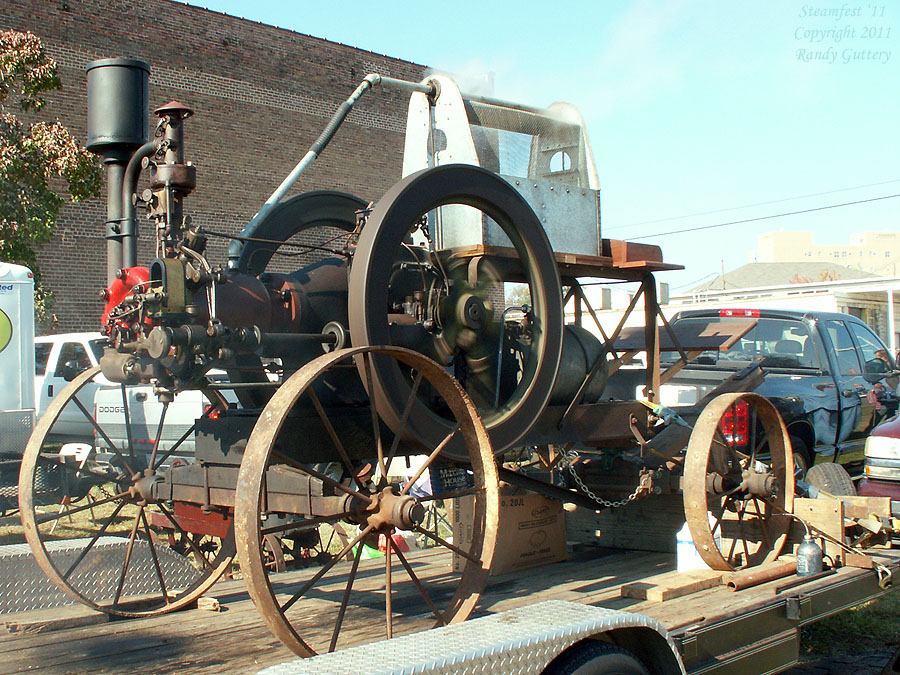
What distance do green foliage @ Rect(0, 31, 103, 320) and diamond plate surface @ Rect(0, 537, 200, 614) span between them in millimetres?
7523

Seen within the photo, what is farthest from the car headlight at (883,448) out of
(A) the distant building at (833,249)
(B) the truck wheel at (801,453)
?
(A) the distant building at (833,249)

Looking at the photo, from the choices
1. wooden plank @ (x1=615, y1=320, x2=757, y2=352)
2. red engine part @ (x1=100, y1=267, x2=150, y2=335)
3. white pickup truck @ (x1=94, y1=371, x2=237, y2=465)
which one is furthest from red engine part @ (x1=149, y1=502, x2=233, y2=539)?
white pickup truck @ (x1=94, y1=371, x2=237, y2=465)

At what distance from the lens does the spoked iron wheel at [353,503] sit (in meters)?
2.75

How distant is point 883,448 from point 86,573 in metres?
5.25

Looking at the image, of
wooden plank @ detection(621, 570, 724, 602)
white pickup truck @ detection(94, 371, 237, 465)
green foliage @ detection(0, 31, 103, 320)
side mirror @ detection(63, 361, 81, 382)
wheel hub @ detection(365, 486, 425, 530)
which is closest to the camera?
wheel hub @ detection(365, 486, 425, 530)

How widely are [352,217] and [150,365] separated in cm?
163

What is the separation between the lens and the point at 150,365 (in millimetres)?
3477

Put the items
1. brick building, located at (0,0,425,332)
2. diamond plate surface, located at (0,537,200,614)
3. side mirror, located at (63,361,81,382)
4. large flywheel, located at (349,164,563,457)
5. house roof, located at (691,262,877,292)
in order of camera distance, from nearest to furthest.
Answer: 1. large flywheel, located at (349,164,563,457)
2. diamond plate surface, located at (0,537,200,614)
3. side mirror, located at (63,361,81,382)
4. brick building, located at (0,0,425,332)
5. house roof, located at (691,262,877,292)

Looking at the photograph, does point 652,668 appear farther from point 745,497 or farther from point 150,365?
point 150,365

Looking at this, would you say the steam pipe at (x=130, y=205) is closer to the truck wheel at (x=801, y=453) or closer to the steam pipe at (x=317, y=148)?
the steam pipe at (x=317, y=148)

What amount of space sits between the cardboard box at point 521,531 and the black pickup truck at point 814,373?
2.58m

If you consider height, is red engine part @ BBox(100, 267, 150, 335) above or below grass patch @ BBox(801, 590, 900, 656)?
above

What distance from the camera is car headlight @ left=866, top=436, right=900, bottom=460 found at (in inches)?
251

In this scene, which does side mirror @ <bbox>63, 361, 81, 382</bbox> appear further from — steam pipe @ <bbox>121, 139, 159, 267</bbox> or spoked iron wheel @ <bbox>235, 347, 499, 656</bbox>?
spoked iron wheel @ <bbox>235, 347, 499, 656</bbox>
